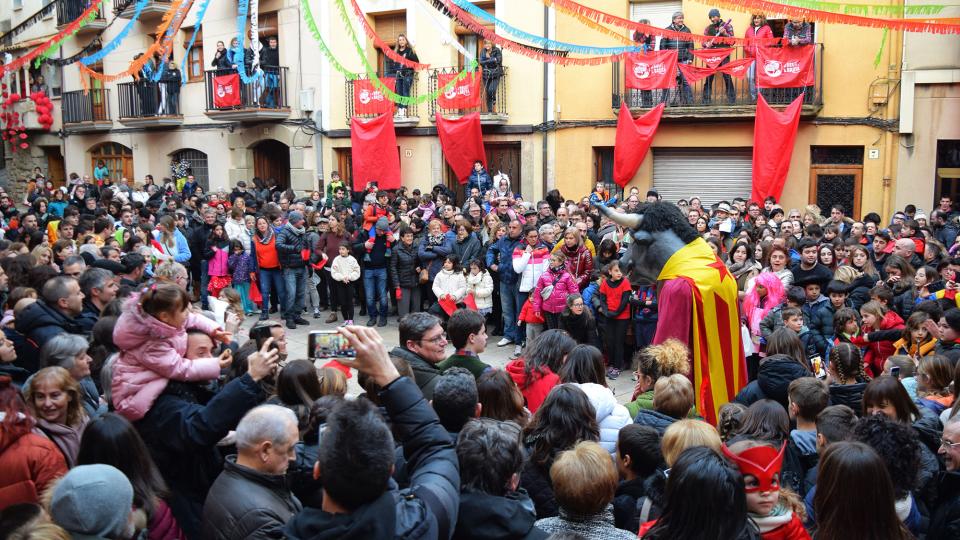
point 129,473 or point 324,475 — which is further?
point 129,473

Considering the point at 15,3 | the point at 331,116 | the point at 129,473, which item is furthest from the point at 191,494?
the point at 15,3

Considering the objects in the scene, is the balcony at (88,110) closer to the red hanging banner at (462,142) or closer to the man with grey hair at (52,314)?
the red hanging banner at (462,142)

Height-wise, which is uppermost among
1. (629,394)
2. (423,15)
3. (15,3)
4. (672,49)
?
(15,3)

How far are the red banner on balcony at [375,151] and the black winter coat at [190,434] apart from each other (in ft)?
48.9

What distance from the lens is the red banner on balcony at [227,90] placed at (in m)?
21.2

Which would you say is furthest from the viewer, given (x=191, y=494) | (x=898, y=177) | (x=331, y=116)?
(x=331, y=116)

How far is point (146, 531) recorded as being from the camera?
11.1 feet

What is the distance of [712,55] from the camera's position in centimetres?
1522

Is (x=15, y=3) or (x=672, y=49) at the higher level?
(x=15, y=3)

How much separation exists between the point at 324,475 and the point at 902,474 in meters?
2.51

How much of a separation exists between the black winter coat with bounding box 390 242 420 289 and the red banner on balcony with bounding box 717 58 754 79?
6.56 meters

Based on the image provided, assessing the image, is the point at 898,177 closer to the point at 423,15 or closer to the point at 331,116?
the point at 423,15

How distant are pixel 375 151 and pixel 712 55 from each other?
748 cm

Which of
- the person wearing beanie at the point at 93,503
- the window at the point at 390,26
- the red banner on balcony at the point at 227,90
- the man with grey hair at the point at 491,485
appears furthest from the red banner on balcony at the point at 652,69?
the person wearing beanie at the point at 93,503
